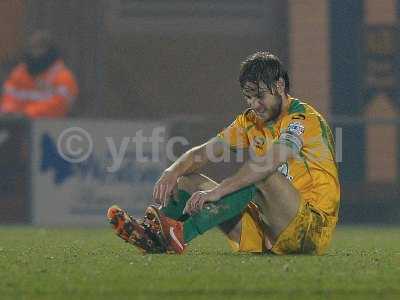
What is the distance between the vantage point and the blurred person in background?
532 inches

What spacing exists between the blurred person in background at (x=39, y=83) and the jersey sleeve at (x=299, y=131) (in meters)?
6.70

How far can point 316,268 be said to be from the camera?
6293 millimetres

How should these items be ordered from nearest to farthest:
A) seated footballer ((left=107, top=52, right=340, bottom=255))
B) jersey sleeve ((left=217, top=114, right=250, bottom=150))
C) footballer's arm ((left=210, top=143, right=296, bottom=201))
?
footballer's arm ((left=210, top=143, right=296, bottom=201)) → seated footballer ((left=107, top=52, right=340, bottom=255)) → jersey sleeve ((left=217, top=114, right=250, bottom=150))

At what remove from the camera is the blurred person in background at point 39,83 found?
44.3ft

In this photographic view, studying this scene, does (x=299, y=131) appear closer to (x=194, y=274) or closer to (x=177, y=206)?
(x=177, y=206)

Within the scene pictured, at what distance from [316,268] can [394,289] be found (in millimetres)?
819

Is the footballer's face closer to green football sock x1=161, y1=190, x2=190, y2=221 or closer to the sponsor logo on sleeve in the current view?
the sponsor logo on sleeve

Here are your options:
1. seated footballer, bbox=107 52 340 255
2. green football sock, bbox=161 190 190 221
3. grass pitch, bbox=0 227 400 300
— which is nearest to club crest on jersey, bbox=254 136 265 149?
seated footballer, bbox=107 52 340 255

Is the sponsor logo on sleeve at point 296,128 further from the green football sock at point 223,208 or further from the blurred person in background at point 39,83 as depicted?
the blurred person in background at point 39,83

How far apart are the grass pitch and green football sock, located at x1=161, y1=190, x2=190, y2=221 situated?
0.20m

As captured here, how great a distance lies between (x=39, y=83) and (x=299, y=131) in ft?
24.3

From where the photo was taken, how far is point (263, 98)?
22.7 feet

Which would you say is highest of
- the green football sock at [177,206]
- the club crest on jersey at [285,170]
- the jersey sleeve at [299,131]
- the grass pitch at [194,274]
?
the jersey sleeve at [299,131]

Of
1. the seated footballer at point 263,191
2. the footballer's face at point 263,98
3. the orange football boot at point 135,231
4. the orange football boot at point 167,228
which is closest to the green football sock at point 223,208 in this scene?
the seated footballer at point 263,191
